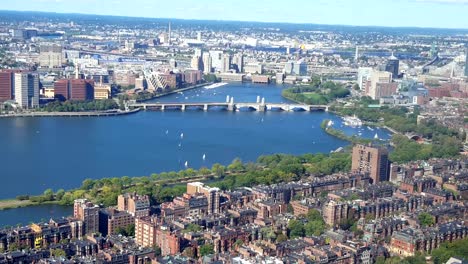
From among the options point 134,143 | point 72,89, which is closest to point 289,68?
point 72,89

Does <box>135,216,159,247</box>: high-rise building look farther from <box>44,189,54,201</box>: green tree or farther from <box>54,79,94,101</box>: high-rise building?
<box>54,79,94,101</box>: high-rise building

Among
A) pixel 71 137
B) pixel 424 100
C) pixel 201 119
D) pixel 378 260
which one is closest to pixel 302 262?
pixel 378 260

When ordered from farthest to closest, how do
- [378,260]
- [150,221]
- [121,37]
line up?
[121,37], [150,221], [378,260]

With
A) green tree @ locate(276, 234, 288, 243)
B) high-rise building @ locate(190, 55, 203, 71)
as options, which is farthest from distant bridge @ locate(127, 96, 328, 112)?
green tree @ locate(276, 234, 288, 243)

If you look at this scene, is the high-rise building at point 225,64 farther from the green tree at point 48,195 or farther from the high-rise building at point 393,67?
the green tree at point 48,195

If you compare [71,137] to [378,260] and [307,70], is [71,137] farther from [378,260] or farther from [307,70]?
[307,70]

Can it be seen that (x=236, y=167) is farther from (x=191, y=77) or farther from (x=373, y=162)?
(x=191, y=77)

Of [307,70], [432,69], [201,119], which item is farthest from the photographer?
[307,70]
